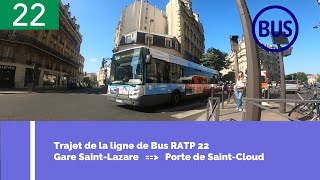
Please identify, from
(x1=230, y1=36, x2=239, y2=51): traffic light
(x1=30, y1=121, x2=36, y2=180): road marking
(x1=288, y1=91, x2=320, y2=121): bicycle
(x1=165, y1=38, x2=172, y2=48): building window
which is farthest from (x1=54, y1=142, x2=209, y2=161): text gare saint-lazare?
(x1=165, y1=38, x2=172, y2=48): building window

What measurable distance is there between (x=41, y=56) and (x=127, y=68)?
29790 millimetres

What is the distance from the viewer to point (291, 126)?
2.47 meters

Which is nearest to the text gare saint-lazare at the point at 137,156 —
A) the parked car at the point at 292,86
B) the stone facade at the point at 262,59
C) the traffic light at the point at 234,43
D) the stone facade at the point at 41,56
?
the stone facade at the point at 262,59

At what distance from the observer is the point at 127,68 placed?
8.80 meters

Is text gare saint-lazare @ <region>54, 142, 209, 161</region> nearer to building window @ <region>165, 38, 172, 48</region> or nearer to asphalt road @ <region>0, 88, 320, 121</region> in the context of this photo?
asphalt road @ <region>0, 88, 320, 121</region>

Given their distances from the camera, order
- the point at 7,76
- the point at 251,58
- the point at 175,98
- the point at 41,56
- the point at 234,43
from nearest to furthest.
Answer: the point at 251,58
the point at 175,98
the point at 234,43
the point at 7,76
the point at 41,56

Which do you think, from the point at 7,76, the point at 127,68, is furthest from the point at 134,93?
the point at 7,76

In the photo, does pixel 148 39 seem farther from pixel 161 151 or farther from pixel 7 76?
pixel 161 151

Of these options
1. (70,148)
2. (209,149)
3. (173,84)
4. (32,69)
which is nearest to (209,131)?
(209,149)

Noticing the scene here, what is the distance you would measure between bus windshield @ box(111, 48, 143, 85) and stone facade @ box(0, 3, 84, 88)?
40.2 ft

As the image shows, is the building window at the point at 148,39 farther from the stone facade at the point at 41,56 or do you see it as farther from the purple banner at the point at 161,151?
the purple banner at the point at 161,151

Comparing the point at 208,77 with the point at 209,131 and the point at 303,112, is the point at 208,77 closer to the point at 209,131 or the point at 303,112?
the point at 303,112

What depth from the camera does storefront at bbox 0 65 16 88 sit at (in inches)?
1048

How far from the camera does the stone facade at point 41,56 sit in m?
27.1
